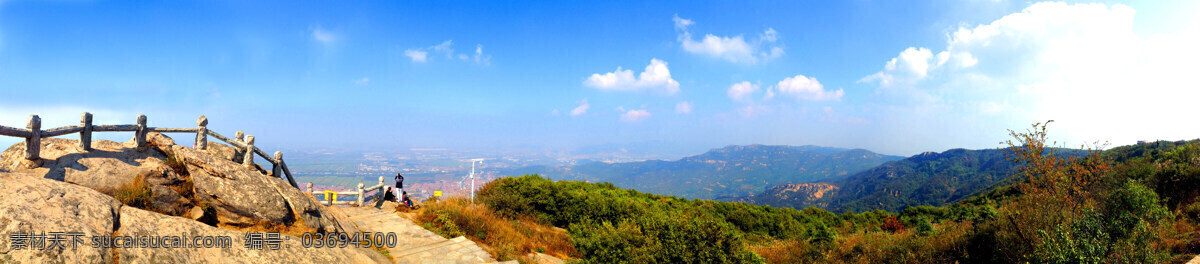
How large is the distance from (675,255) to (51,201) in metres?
9.48

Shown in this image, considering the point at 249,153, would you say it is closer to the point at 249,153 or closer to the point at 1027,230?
the point at 249,153

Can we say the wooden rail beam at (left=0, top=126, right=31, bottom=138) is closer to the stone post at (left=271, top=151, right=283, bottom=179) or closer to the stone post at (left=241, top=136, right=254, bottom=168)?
the stone post at (left=241, top=136, right=254, bottom=168)

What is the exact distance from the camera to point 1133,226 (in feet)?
24.4

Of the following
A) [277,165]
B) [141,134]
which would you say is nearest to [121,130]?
[141,134]

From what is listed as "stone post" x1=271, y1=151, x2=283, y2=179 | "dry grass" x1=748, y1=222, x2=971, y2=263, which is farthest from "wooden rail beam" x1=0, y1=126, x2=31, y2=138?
"dry grass" x1=748, y1=222, x2=971, y2=263

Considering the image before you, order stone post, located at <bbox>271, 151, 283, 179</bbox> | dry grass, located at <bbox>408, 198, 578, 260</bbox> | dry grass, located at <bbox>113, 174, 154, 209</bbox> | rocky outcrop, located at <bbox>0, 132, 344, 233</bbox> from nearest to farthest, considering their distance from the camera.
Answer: dry grass, located at <bbox>113, 174, 154, 209</bbox>, rocky outcrop, located at <bbox>0, 132, 344, 233</bbox>, dry grass, located at <bbox>408, 198, 578, 260</bbox>, stone post, located at <bbox>271, 151, 283, 179</bbox>

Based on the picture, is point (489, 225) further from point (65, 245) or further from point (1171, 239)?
point (1171, 239)

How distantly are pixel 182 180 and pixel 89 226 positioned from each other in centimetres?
389

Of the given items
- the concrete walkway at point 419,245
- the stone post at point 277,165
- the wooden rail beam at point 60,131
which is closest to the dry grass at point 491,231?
the concrete walkway at point 419,245

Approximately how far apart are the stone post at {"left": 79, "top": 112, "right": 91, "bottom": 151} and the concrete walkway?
5.94 metres

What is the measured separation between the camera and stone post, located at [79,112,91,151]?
8.80m

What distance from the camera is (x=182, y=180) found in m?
8.93

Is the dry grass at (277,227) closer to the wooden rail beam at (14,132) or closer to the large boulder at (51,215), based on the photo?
the large boulder at (51,215)

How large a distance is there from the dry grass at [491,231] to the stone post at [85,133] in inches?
301
